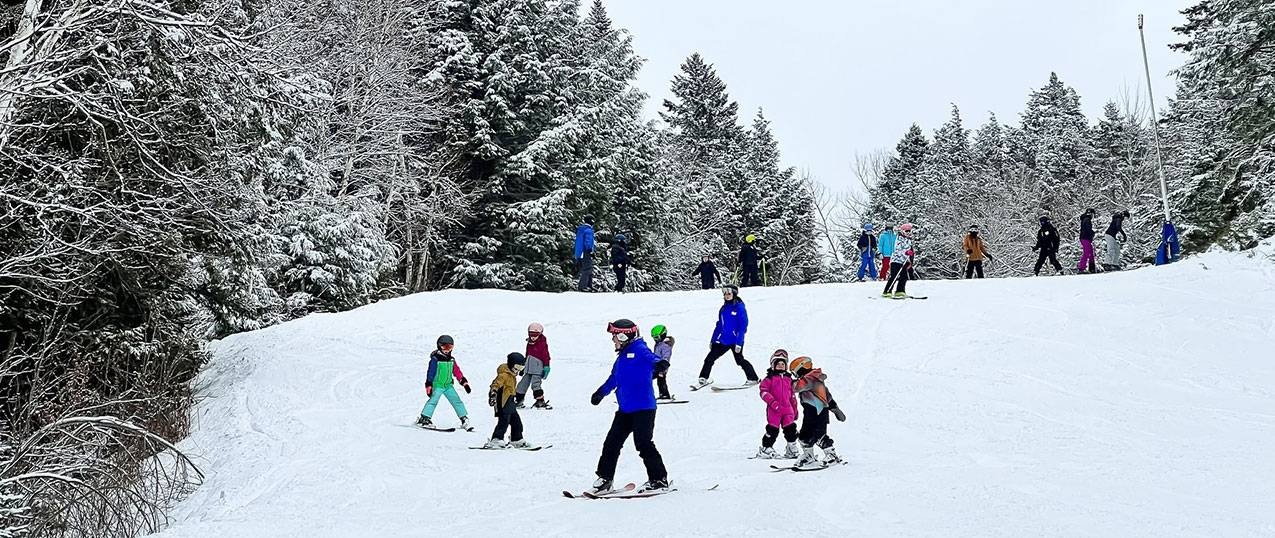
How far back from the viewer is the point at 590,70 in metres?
34.4

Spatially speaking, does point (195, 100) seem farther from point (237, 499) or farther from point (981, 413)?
point (981, 413)

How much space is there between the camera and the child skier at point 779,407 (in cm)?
1041

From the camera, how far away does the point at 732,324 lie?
49.8ft

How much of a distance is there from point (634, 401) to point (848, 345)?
31.9 feet

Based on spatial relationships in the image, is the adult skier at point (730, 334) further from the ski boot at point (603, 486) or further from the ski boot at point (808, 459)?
the ski boot at point (603, 486)

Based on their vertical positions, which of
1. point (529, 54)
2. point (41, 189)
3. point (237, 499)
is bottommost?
point (237, 499)

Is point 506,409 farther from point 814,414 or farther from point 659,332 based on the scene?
point 814,414

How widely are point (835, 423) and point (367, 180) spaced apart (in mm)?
22509

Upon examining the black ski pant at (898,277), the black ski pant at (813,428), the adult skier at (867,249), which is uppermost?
the adult skier at (867,249)

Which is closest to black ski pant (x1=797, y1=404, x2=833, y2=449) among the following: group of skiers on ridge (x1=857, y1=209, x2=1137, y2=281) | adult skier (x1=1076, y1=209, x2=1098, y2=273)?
group of skiers on ridge (x1=857, y1=209, x2=1137, y2=281)

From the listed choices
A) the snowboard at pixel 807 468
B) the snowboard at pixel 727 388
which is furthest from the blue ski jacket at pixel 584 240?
the snowboard at pixel 807 468

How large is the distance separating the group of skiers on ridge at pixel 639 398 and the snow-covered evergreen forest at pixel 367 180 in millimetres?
3464

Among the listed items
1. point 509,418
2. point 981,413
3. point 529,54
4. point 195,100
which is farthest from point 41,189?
point 529,54

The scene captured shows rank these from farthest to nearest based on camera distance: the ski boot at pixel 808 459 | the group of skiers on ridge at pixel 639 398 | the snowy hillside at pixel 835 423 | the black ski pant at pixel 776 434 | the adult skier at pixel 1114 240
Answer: the adult skier at pixel 1114 240
the black ski pant at pixel 776 434
the ski boot at pixel 808 459
the group of skiers on ridge at pixel 639 398
the snowy hillside at pixel 835 423
